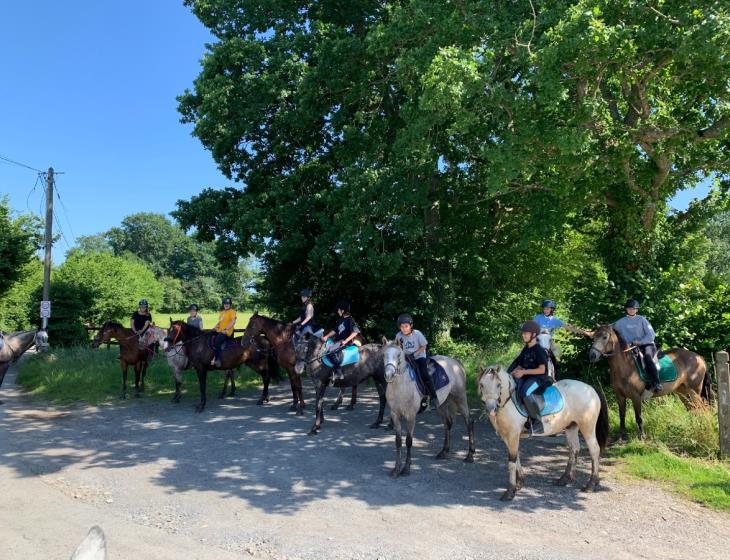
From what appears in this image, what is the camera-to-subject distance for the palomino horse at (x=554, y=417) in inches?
274

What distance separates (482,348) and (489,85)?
11.6 m

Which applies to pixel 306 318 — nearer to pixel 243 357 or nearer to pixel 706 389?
pixel 243 357

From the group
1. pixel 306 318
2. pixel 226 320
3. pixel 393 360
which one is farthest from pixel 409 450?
pixel 226 320

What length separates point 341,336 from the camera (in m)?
10.8

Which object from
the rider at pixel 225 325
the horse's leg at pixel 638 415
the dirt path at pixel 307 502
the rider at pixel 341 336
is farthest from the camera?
the rider at pixel 225 325

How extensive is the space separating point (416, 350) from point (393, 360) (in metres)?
1.38

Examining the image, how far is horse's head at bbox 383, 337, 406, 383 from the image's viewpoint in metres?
7.69

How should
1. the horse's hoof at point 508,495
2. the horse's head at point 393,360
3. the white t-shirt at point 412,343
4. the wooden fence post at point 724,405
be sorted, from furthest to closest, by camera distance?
the white t-shirt at point 412,343 → the wooden fence post at point 724,405 → the horse's head at point 393,360 → the horse's hoof at point 508,495

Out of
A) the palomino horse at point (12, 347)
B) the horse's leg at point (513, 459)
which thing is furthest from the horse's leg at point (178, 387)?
the horse's leg at point (513, 459)

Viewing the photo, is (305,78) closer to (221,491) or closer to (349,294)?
(349,294)

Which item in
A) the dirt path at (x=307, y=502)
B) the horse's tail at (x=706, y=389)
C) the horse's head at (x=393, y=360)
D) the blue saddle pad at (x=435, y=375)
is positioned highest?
the horse's head at (x=393, y=360)

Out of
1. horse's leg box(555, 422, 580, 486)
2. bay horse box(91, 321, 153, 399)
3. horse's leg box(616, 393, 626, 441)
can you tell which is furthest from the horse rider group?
bay horse box(91, 321, 153, 399)

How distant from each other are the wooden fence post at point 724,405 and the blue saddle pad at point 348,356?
6.38 meters

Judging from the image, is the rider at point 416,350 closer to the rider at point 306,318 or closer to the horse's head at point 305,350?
the horse's head at point 305,350
